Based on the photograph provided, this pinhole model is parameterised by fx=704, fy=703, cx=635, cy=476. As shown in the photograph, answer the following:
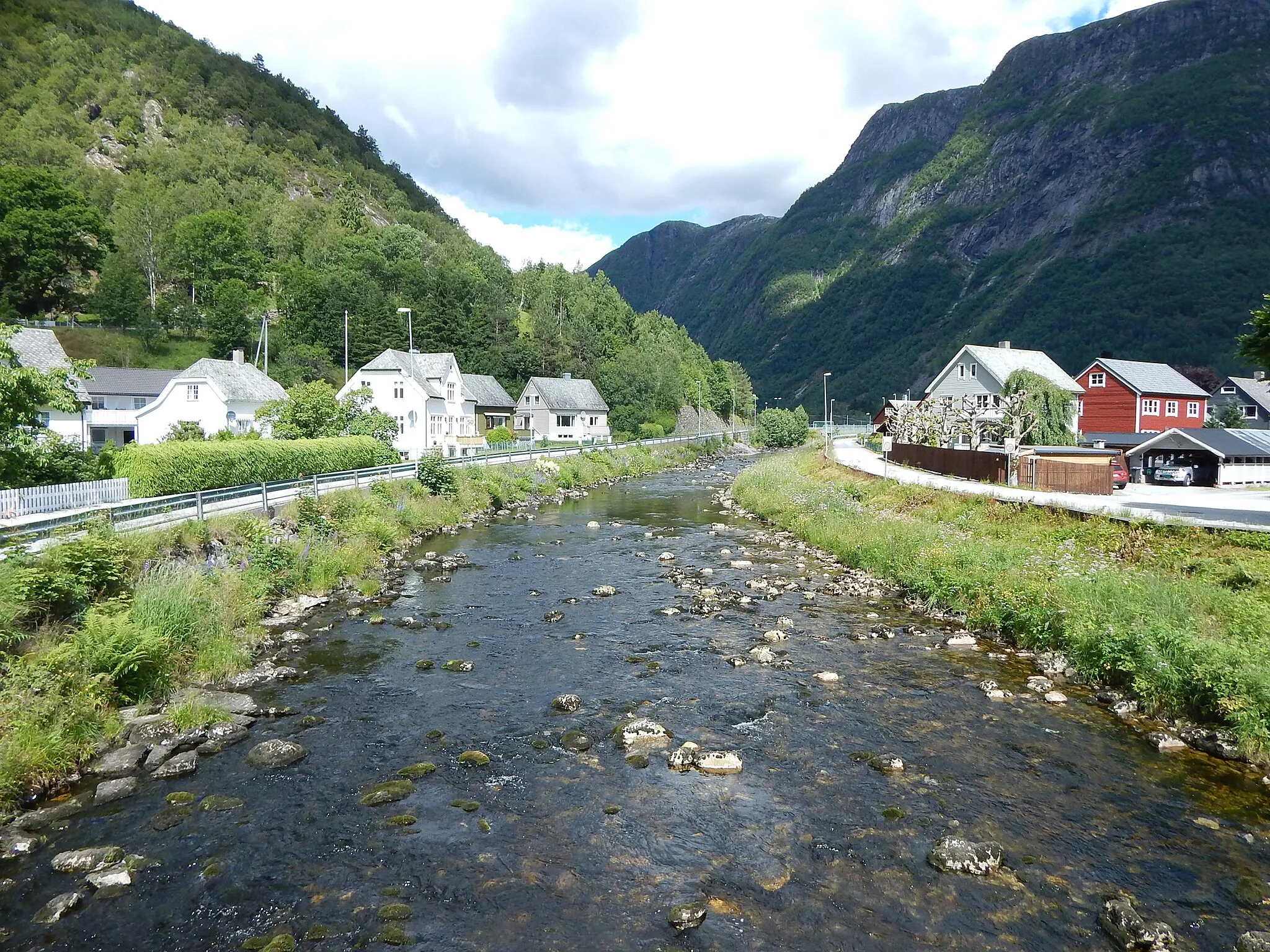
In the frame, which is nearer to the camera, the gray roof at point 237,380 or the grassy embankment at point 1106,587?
the grassy embankment at point 1106,587

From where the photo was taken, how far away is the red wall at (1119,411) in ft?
194

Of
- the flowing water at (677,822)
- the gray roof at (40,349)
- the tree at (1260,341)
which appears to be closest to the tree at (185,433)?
the gray roof at (40,349)

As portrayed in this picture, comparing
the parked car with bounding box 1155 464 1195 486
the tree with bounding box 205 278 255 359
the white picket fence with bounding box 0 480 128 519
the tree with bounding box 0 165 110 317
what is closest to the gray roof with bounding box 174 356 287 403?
the tree with bounding box 205 278 255 359

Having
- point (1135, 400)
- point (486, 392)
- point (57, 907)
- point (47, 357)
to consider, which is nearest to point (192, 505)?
point (57, 907)

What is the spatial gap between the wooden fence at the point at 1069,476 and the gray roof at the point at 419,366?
1950 inches

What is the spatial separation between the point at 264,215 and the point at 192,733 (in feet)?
434

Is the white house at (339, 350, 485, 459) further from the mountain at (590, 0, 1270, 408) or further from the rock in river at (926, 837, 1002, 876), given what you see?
the mountain at (590, 0, 1270, 408)

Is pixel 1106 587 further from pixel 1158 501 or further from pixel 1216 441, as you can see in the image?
pixel 1216 441

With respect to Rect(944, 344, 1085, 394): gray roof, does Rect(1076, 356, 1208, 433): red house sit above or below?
below

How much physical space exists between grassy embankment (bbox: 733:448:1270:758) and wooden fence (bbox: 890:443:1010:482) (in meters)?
8.40

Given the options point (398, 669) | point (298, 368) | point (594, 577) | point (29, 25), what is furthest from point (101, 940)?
point (29, 25)

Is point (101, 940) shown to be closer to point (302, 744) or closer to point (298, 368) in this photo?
point (302, 744)

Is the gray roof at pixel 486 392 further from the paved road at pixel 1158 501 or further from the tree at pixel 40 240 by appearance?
the tree at pixel 40 240

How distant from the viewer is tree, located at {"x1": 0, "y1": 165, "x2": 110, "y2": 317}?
8194cm
